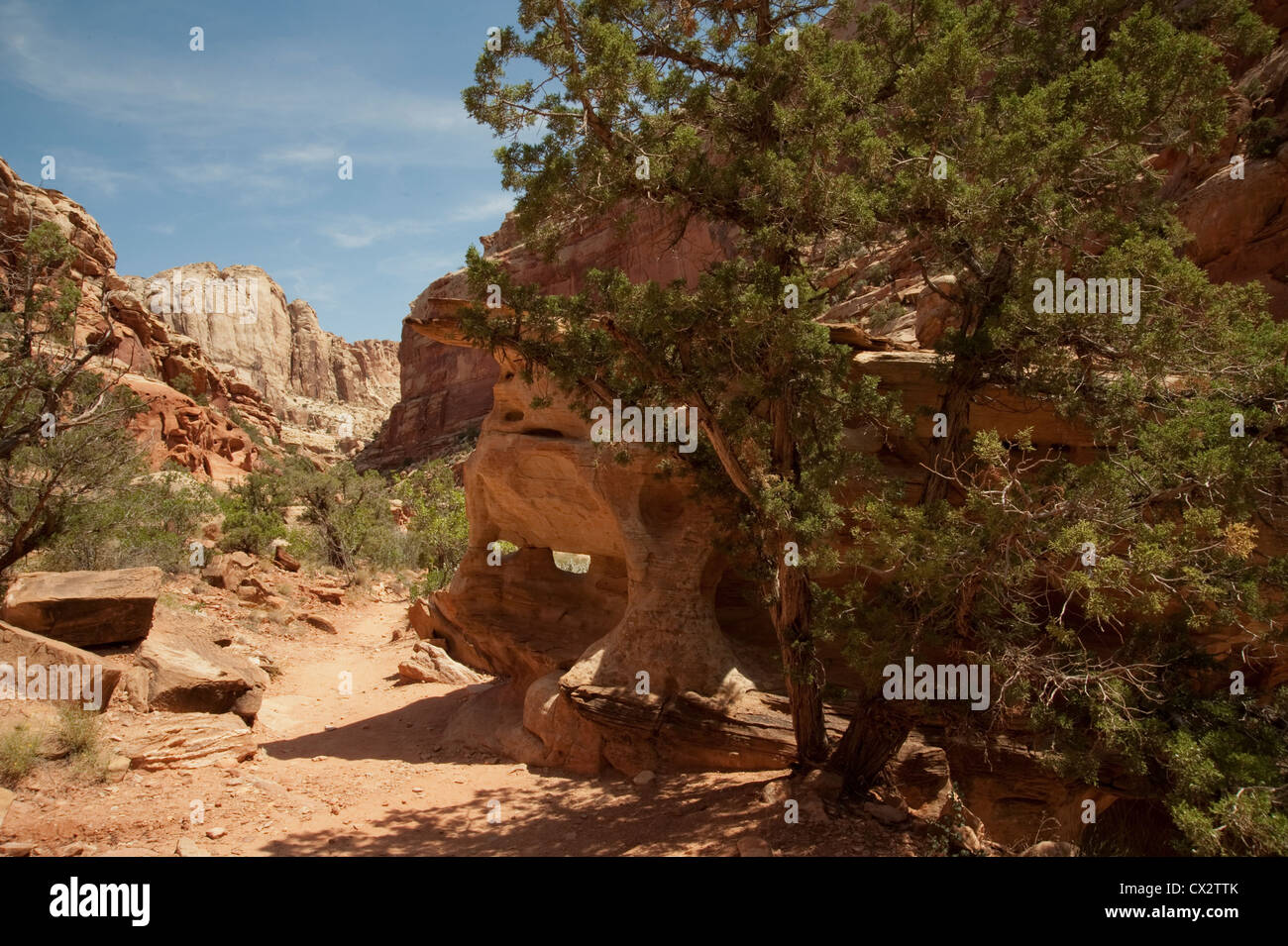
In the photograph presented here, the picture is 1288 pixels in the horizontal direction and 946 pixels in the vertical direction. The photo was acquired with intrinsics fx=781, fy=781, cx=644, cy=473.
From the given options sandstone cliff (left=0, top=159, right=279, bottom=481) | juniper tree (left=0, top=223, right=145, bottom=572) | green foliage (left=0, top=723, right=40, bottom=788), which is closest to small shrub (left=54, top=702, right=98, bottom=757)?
green foliage (left=0, top=723, right=40, bottom=788)

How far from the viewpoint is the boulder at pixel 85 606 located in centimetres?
953

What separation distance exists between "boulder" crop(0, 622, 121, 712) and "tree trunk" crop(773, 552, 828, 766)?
7.78 meters

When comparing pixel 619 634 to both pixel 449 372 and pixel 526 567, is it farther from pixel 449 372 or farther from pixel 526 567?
pixel 449 372

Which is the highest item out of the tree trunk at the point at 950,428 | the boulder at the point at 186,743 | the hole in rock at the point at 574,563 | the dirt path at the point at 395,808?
the tree trunk at the point at 950,428

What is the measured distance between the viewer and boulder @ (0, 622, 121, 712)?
342 inches

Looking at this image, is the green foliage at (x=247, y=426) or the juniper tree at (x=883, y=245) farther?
the green foliage at (x=247, y=426)

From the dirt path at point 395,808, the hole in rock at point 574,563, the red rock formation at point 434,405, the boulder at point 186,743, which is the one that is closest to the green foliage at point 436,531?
the hole in rock at point 574,563

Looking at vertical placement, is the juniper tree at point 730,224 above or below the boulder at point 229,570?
above

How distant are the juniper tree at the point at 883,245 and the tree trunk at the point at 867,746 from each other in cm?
2

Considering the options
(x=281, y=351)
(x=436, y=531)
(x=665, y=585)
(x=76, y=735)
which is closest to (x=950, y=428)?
(x=665, y=585)

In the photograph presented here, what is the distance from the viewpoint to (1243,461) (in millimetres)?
5691

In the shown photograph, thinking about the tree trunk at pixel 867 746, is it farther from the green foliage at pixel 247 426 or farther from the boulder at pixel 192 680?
the green foliage at pixel 247 426

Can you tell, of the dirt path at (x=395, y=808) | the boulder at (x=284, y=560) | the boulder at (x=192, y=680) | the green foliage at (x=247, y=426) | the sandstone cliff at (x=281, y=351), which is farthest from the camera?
the sandstone cliff at (x=281, y=351)

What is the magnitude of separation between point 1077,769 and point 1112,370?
3390 mm
